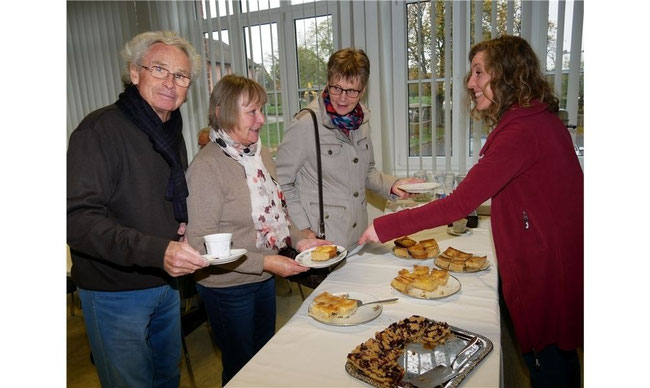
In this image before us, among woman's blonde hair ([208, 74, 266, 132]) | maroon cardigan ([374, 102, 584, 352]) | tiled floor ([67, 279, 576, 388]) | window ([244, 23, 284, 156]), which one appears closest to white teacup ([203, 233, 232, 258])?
woman's blonde hair ([208, 74, 266, 132])

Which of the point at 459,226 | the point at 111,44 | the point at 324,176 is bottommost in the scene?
the point at 459,226

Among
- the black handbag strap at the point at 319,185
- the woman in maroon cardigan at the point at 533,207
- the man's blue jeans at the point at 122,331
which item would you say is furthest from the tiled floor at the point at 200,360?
the black handbag strap at the point at 319,185

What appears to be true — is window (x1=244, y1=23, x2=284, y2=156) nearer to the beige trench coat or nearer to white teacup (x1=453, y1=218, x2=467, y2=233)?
the beige trench coat

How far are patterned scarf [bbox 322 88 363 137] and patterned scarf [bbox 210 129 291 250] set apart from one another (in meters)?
0.48

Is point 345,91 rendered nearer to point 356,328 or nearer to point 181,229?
point 181,229

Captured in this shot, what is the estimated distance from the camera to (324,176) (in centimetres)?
220

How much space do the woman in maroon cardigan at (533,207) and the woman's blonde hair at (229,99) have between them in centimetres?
89

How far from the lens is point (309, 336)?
1.31m

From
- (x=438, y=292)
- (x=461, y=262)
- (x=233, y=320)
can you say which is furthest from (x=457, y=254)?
(x=233, y=320)

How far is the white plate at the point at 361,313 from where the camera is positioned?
136cm

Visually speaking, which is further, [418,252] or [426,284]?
[418,252]

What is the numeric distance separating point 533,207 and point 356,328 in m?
0.76

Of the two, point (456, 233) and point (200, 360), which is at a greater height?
point (456, 233)

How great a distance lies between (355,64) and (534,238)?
45.4 inches
